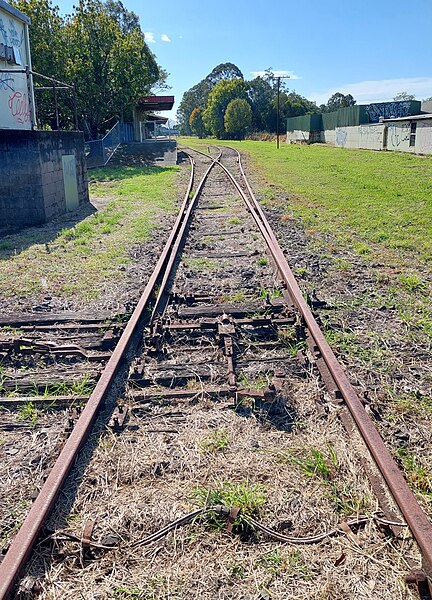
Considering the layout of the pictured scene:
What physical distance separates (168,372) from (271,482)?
4.92 feet

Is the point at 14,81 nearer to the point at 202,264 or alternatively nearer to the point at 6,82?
the point at 6,82

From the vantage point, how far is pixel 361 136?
148ft

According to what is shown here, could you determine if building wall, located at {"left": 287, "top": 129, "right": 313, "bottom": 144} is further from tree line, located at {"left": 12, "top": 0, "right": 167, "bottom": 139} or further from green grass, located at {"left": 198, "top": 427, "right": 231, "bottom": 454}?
green grass, located at {"left": 198, "top": 427, "right": 231, "bottom": 454}

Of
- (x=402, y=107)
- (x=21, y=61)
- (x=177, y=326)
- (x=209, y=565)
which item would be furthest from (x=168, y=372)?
(x=402, y=107)

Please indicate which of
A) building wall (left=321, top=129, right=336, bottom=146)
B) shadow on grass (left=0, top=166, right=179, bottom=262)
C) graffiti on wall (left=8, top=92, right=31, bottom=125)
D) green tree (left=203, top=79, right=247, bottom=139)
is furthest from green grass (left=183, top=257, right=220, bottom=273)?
green tree (left=203, top=79, right=247, bottom=139)

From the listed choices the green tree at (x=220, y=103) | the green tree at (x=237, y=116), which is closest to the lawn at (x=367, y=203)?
the green tree at (x=237, y=116)

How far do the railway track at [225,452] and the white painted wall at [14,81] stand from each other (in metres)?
10.0

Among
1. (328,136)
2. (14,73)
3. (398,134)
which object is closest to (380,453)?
(14,73)

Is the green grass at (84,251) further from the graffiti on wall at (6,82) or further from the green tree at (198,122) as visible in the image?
the green tree at (198,122)

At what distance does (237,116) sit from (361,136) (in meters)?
29.7

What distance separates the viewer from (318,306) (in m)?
5.70

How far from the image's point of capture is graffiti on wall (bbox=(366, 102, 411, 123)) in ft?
163

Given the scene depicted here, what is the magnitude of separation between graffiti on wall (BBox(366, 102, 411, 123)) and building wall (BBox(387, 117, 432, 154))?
11488 millimetres

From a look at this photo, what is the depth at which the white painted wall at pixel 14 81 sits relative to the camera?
1306cm
